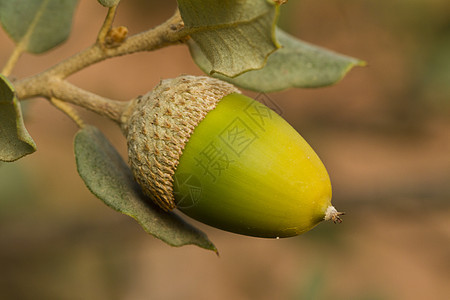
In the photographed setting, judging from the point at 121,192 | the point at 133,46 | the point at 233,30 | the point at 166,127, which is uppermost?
the point at 233,30

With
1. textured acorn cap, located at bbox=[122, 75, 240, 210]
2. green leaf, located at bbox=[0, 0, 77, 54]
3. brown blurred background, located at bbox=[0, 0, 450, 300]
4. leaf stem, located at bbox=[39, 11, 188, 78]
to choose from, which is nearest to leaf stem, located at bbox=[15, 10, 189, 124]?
leaf stem, located at bbox=[39, 11, 188, 78]

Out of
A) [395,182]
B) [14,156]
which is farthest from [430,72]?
[14,156]

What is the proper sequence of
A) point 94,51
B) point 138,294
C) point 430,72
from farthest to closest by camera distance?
1. point 430,72
2. point 138,294
3. point 94,51

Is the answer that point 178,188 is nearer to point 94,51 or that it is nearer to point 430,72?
point 94,51

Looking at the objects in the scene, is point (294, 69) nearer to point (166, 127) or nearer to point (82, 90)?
point (166, 127)

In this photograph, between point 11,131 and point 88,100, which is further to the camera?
point 88,100

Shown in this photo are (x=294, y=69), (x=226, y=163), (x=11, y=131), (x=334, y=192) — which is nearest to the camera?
(x=11, y=131)

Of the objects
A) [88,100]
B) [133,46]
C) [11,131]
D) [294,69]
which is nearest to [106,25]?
[133,46]

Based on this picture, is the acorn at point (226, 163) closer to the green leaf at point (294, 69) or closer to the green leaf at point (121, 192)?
the green leaf at point (121, 192)
